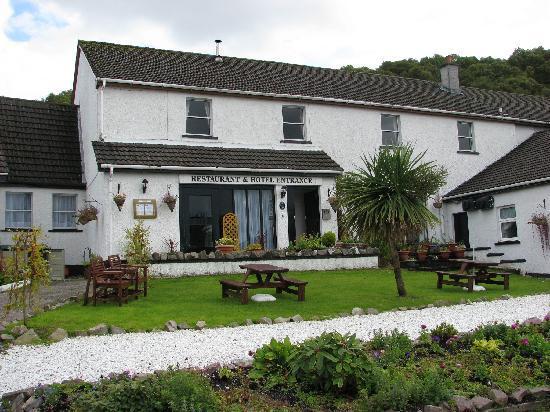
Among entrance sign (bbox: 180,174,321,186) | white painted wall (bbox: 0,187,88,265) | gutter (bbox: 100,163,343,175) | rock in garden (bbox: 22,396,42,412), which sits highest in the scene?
gutter (bbox: 100,163,343,175)

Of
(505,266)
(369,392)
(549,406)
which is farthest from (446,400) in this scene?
(505,266)

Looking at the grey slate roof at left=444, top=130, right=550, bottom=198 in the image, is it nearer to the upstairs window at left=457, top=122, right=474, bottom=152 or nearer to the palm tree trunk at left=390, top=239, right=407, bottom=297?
the upstairs window at left=457, top=122, right=474, bottom=152

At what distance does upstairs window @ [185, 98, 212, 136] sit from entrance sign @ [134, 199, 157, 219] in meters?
4.00

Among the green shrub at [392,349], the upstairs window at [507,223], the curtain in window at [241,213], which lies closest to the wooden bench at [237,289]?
the green shrub at [392,349]

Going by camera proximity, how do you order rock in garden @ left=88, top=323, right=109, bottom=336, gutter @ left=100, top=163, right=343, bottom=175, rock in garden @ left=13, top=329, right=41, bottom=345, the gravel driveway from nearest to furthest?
rock in garden @ left=13, top=329, right=41, bottom=345 < rock in garden @ left=88, top=323, right=109, bottom=336 < the gravel driveway < gutter @ left=100, top=163, right=343, bottom=175

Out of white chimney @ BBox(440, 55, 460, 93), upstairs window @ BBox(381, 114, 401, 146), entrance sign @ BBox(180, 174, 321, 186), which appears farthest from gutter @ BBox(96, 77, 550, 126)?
entrance sign @ BBox(180, 174, 321, 186)

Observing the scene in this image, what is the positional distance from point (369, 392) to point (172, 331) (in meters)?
4.55

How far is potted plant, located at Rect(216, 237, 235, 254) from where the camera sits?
60.5 ft

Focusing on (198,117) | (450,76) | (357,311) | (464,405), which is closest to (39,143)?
(198,117)

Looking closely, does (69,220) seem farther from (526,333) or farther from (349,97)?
(526,333)

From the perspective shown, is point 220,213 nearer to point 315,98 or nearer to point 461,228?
point 315,98

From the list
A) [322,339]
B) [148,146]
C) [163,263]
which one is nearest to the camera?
[322,339]

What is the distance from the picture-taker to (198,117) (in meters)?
21.4

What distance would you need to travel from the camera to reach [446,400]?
5.75 metres
